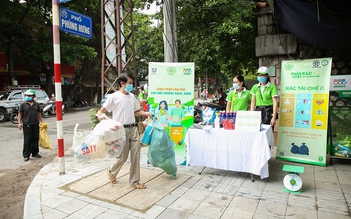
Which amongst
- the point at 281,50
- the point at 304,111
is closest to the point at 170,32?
the point at 281,50

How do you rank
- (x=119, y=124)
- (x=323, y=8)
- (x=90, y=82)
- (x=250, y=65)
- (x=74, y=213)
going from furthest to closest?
(x=90, y=82) → (x=250, y=65) → (x=323, y=8) → (x=119, y=124) → (x=74, y=213)

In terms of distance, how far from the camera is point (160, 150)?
4.01 meters

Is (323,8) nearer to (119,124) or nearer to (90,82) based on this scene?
(119,124)

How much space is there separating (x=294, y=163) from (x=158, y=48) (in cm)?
846

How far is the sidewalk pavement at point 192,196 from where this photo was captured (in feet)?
10.1

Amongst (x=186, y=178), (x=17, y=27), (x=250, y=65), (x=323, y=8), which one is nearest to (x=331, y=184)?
(x=186, y=178)

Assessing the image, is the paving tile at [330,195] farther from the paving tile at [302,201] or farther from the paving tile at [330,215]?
the paving tile at [330,215]

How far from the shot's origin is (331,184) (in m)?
3.90

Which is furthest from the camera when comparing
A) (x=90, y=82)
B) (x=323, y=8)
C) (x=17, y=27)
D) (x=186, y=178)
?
(x=90, y=82)

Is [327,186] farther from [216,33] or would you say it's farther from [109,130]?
[216,33]

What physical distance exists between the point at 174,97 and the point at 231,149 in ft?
5.45

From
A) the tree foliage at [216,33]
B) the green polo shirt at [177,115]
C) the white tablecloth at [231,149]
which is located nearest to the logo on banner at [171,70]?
the green polo shirt at [177,115]

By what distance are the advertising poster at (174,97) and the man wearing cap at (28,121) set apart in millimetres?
2970

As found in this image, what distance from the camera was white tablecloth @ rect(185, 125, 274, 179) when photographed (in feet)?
12.7
